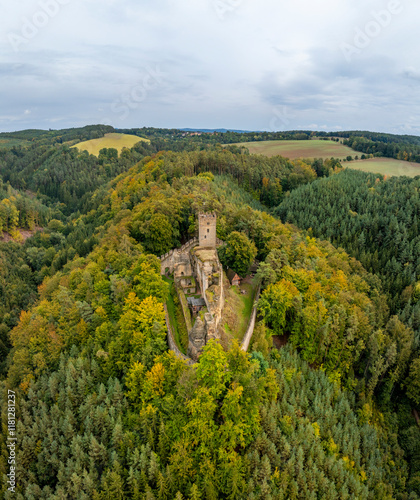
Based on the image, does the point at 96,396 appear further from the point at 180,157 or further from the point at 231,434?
the point at 180,157

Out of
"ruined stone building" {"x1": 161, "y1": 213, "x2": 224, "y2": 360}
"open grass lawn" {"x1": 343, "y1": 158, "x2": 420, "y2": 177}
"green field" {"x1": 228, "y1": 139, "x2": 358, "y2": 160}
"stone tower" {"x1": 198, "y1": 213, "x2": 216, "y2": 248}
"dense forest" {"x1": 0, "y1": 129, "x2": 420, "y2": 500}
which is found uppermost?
"green field" {"x1": 228, "y1": 139, "x2": 358, "y2": 160}

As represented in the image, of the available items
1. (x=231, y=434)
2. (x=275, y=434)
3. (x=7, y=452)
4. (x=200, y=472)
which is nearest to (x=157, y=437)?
(x=200, y=472)

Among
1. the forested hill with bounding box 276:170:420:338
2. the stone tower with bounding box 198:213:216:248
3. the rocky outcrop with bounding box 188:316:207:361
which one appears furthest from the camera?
the forested hill with bounding box 276:170:420:338

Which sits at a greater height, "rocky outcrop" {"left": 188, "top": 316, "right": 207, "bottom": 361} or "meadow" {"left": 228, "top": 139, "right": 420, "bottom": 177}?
"meadow" {"left": 228, "top": 139, "right": 420, "bottom": 177}

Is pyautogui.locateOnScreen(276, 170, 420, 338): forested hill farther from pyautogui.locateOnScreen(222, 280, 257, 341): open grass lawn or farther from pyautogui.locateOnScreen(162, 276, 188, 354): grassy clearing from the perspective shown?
pyautogui.locateOnScreen(162, 276, 188, 354): grassy clearing

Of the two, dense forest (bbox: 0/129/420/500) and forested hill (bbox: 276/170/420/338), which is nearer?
dense forest (bbox: 0/129/420/500)

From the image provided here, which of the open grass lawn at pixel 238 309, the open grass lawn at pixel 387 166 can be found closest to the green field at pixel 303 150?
the open grass lawn at pixel 387 166

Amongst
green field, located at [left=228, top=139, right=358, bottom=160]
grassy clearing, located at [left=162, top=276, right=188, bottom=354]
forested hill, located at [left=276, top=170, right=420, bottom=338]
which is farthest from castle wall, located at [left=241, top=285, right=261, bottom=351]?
green field, located at [left=228, top=139, right=358, bottom=160]

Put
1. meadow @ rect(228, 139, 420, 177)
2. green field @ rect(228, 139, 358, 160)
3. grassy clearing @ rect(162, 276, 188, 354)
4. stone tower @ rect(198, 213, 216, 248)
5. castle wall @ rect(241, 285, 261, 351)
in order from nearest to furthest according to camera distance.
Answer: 1. castle wall @ rect(241, 285, 261, 351)
2. grassy clearing @ rect(162, 276, 188, 354)
3. stone tower @ rect(198, 213, 216, 248)
4. meadow @ rect(228, 139, 420, 177)
5. green field @ rect(228, 139, 358, 160)
